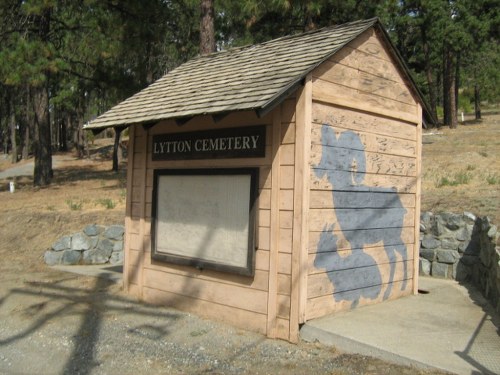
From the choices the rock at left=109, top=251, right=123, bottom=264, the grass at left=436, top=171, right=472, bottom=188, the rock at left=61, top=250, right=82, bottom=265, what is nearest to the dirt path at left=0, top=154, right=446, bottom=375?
the rock at left=61, top=250, right=82, bottom=265

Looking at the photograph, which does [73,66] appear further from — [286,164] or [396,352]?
[396,352]

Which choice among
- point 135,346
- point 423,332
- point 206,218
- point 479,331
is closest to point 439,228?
point 479,331

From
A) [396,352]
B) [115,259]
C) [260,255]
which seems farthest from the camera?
[115,259]

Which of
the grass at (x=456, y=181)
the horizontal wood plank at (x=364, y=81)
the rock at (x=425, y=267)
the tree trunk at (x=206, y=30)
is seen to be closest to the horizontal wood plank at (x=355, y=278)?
the rock at (x=425, y=267)

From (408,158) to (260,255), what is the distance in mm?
2968

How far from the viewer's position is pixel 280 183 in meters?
5.95

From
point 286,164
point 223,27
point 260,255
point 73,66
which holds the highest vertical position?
point 223,27

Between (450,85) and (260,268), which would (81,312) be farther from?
(450,85)

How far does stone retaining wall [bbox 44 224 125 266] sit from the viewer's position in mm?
11516

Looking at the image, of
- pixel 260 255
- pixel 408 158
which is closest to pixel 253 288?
pixel 260 255

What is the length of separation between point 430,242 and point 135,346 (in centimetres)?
542

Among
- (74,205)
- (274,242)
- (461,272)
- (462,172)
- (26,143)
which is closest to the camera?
(274,242)

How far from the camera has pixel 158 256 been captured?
7.41 meters

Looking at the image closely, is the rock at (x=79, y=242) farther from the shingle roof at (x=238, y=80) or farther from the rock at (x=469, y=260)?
the rock at (x=469, y=260)
